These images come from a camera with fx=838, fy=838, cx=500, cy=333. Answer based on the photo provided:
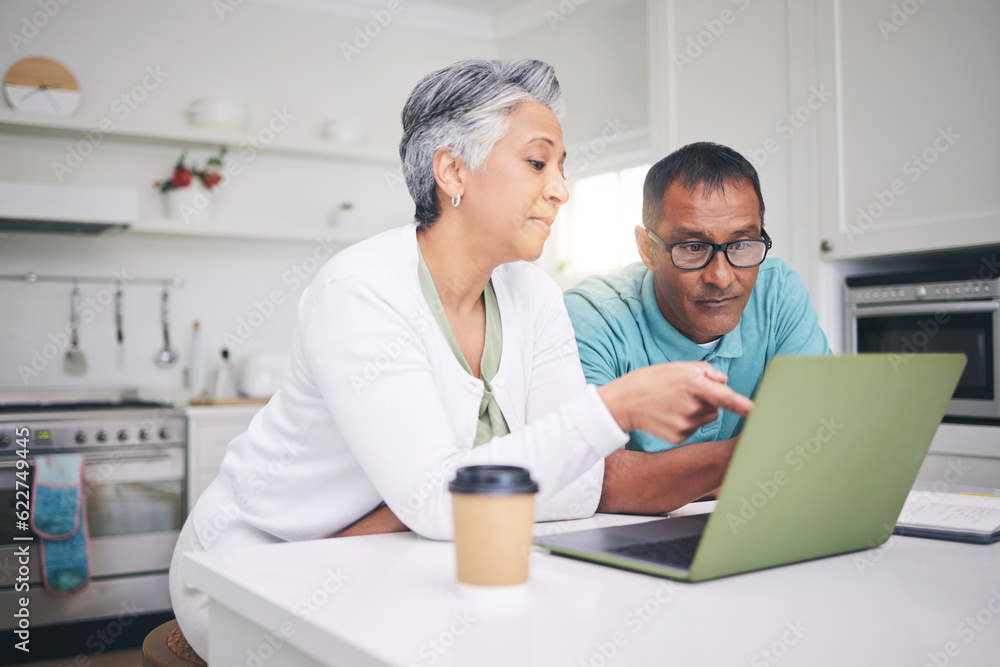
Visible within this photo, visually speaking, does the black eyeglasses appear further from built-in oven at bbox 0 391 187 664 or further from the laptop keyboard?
built-in oven at bbox 0 391 187 664

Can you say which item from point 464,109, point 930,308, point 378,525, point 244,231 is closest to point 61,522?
point 244,231

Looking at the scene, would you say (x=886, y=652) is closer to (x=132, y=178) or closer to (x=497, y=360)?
(x=497, y=360)

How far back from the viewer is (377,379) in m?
0.98

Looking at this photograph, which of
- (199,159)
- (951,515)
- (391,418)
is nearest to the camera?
(391,418)

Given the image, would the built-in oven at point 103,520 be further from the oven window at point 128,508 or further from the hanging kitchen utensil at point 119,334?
the hanging kitchen utensil at point 119,334

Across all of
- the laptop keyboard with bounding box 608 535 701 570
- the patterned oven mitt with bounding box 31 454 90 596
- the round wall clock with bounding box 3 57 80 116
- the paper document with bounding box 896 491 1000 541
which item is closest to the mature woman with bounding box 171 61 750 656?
the laptop keyboard with bounding box 608 535 701 570

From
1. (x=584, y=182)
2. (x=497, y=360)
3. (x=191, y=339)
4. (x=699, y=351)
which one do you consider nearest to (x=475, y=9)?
(x=584, y=182)

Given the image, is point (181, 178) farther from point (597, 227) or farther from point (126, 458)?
point (597, 227)

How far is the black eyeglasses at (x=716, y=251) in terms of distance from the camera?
153 cm

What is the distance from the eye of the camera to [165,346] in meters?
4.00

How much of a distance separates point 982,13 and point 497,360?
2.10m

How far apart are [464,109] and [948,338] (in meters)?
2.02

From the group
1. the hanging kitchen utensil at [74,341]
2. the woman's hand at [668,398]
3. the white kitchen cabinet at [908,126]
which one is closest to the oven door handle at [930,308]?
the white kitchen cabinet at [908,126]

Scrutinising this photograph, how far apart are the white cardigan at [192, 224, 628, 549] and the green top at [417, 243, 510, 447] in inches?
0.6
